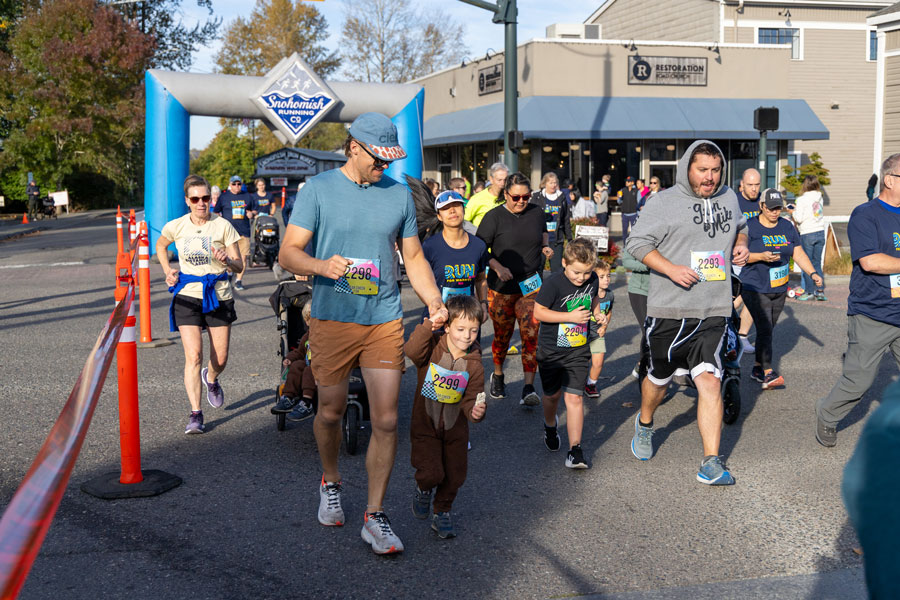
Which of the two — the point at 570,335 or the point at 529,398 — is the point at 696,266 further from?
the point at 529,398

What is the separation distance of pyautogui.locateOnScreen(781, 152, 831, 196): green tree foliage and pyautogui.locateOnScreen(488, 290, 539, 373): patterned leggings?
950 inches

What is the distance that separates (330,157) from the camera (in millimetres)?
56188

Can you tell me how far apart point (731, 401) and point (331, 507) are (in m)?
3.51

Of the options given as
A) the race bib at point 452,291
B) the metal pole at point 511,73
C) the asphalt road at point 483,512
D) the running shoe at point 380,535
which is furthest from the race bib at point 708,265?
the metal pole at point 511,73

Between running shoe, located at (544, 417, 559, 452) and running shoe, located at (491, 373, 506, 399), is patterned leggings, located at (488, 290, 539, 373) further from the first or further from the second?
running shoe, located at (544, 417, 559, 452)

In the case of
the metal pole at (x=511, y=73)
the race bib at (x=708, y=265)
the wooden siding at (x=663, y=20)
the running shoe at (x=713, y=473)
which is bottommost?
the running shoe at (x=713, y=473)

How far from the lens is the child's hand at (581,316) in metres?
5.94

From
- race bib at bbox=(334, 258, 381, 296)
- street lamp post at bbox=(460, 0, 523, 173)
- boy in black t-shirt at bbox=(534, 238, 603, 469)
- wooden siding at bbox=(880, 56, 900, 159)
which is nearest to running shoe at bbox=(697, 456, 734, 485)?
boy in black t-shirt at bbox=(534, 238, 603, 469)

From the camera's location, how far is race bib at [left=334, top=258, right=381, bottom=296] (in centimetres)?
445

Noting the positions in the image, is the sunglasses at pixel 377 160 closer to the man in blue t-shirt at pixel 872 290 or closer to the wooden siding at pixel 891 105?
the man in blue t-shirt at pixel 872 290

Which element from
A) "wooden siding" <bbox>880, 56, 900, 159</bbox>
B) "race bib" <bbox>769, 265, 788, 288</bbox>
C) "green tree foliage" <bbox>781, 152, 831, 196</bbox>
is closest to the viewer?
"race bib" <bbox>769, 265, 788, 288</bbox>

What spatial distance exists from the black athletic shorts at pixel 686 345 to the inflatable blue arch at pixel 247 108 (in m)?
12.7

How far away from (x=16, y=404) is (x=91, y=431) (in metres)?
1.19

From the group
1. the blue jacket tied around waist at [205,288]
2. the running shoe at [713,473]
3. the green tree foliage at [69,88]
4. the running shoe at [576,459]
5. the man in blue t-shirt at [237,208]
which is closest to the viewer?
the running shoe at [713,473]
